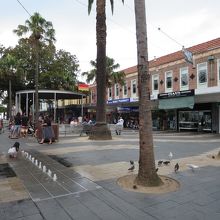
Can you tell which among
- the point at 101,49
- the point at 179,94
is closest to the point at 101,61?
the point at 101,49

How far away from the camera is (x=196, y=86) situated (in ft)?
92.6

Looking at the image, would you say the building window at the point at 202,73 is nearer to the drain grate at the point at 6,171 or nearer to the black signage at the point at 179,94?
the black signage at the point at 179,94

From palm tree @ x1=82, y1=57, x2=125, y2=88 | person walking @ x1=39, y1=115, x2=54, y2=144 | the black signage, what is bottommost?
person walking @ x1=39, y1=115, x2=54, y2=144

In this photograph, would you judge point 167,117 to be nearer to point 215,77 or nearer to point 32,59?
point 215,77

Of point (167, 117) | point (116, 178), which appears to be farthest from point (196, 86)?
point (116, 178)

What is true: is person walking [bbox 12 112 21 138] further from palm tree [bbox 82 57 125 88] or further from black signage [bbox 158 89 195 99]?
palm tree [bbox 82 57 125 88]

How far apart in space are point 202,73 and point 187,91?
2.99 meters

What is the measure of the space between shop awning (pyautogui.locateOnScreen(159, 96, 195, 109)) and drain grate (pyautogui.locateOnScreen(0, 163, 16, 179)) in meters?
18.5

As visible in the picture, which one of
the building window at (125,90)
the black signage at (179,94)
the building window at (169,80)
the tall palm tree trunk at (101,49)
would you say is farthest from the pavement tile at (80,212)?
the building window at (125,90)

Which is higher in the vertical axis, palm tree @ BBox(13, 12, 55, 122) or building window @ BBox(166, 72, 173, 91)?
palm tree @ BBox(13, 12, 55, 122)

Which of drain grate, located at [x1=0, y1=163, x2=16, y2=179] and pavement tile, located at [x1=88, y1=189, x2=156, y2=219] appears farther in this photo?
drain grate, located at [x1=0, y1=163, x2=16, y2=179]

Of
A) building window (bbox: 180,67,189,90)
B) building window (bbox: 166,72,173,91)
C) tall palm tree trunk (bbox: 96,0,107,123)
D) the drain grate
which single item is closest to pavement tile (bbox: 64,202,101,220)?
the drain grate

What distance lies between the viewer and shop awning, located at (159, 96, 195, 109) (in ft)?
84.5

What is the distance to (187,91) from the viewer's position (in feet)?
85.0
